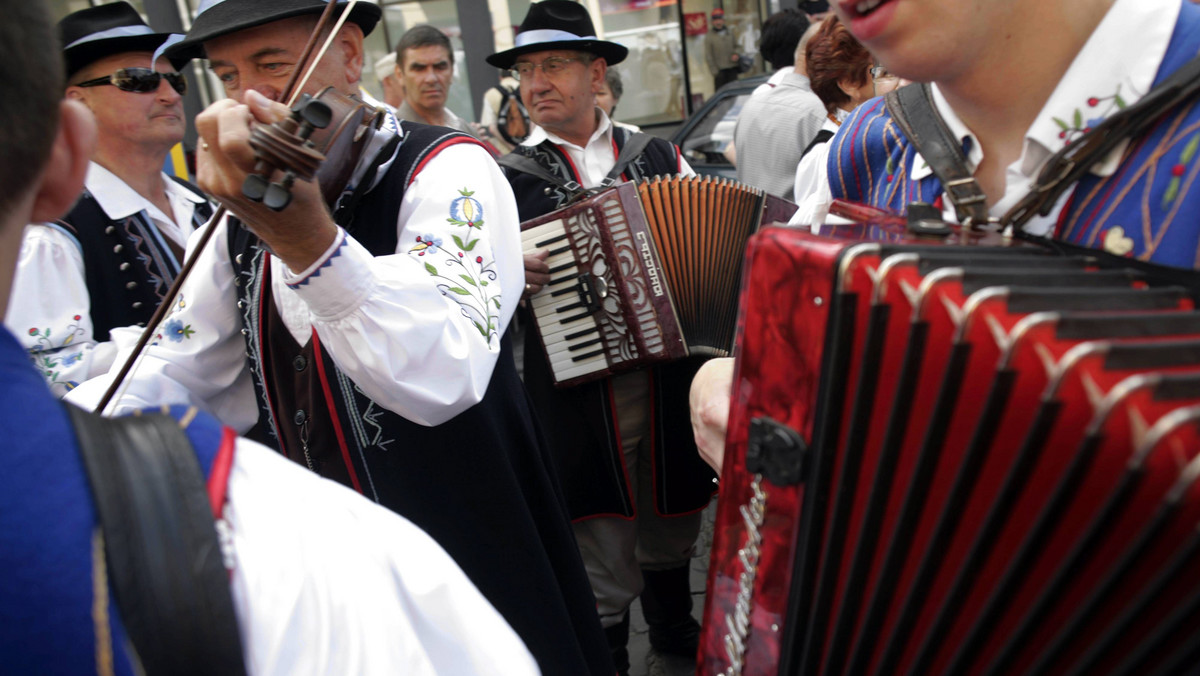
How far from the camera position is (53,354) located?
6.07 ft

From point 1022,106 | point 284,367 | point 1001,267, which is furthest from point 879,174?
point 284,367

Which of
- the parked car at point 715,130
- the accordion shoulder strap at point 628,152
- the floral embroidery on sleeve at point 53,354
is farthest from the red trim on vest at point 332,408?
the parked car at point 715,130

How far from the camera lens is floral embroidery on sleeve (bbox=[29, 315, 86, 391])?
182cm

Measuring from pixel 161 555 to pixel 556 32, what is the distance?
103 inches

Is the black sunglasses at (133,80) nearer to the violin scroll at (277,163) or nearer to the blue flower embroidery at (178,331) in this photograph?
the blue flower embroidery at (178,331)

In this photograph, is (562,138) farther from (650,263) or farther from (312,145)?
(312,145)

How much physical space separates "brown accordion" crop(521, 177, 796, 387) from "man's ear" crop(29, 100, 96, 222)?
168 centimetres

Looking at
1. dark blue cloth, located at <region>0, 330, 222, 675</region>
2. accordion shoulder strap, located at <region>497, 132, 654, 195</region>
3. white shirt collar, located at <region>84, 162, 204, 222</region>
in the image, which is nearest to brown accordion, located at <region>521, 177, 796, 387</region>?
accordion shoulder strap, located at <region>497, 132, 654, 195</region>

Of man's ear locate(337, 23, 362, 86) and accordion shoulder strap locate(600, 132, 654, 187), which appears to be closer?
man's ear locate(337, 23, 362, 86)

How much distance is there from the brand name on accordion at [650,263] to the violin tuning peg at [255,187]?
4.37 feet

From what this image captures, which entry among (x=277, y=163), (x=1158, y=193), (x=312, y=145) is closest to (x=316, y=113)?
(x=312, y=145)

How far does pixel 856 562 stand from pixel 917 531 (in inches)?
3.4

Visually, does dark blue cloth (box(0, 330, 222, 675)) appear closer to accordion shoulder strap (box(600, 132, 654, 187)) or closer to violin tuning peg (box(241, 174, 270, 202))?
violin tuning peg (box(241, 174, 270, 202))

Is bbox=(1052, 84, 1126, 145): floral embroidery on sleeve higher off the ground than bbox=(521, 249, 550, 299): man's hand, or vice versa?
bbox=(1052, 84, 1126, 145): floral embroidery on sleeve
